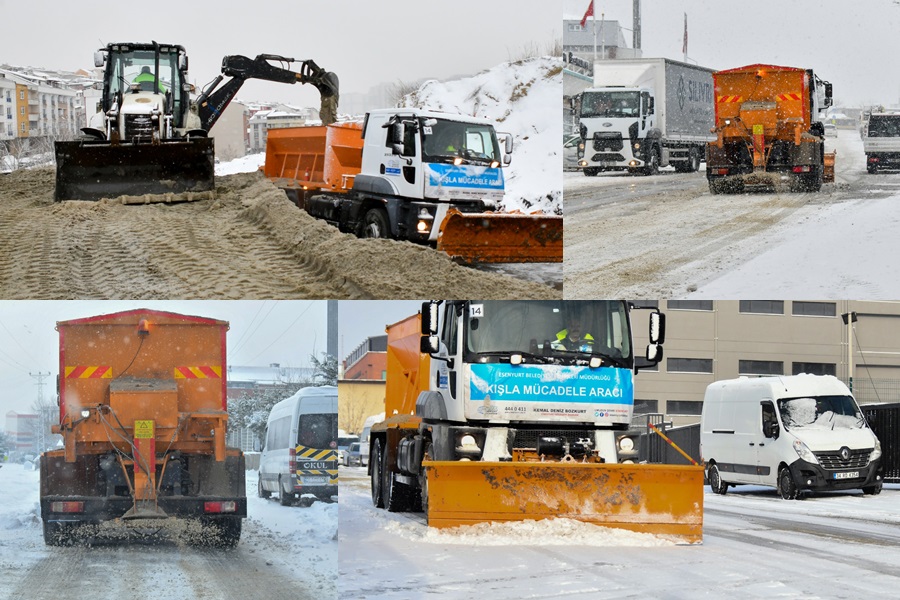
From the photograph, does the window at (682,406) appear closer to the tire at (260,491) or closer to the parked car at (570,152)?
the parked car at (570,152)

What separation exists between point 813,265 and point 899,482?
494 centimetres

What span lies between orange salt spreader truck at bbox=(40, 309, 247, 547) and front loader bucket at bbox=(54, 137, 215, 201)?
184 inches

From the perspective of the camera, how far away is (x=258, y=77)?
333 inches

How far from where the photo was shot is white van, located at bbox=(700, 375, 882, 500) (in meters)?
9.74

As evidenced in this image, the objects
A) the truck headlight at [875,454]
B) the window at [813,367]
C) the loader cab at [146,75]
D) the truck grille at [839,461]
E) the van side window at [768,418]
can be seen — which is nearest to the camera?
the loader cab at [146,75]

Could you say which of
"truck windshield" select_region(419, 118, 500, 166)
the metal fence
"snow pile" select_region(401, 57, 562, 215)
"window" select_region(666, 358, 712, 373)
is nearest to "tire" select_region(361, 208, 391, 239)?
"truck windshield" select_region(419, 118, 500, 166)

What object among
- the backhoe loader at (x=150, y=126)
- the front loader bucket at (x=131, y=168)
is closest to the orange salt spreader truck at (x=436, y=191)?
the backhoe loader at (x=150, y=126)

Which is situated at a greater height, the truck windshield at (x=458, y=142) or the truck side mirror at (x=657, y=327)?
the truck windshield at (x=458, y=142)

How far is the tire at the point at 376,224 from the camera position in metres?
8.02

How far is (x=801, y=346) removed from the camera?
17719mm

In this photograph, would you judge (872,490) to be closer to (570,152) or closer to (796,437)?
(796,437)

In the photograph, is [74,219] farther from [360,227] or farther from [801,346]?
[801,346]

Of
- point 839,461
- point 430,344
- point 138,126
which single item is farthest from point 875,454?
point 138,126

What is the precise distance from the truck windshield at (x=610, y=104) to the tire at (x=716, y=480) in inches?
215
